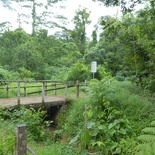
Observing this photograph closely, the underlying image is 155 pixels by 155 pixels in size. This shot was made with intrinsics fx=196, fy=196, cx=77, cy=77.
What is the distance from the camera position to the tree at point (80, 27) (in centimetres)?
2199

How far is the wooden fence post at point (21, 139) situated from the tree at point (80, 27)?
68.4 ft

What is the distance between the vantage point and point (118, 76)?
15953 mm

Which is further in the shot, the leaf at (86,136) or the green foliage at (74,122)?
the green foliage at (74,122)

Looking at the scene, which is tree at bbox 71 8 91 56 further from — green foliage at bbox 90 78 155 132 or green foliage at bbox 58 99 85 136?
green foliage at bbox 90 78 155 132

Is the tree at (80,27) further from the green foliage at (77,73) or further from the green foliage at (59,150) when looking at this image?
the green foliage at (59,150)

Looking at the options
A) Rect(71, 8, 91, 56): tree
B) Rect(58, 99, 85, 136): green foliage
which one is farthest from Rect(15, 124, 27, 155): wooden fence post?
Rect(71, 8, 91, 56): tree

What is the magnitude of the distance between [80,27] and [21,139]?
21018 millimetres

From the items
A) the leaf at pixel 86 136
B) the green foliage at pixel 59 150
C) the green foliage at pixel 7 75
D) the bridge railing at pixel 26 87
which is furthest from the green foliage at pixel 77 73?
the leaf at pixel 86 136

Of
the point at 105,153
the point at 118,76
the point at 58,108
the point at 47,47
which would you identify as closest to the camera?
the point at 105,153

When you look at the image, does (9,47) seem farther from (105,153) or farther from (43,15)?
(105,153)

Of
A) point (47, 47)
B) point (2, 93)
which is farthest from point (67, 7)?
point (2, 93)

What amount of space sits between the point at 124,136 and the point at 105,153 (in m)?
0.62

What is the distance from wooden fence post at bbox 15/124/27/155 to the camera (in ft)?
8.32

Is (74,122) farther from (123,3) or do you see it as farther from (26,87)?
(123,3)
